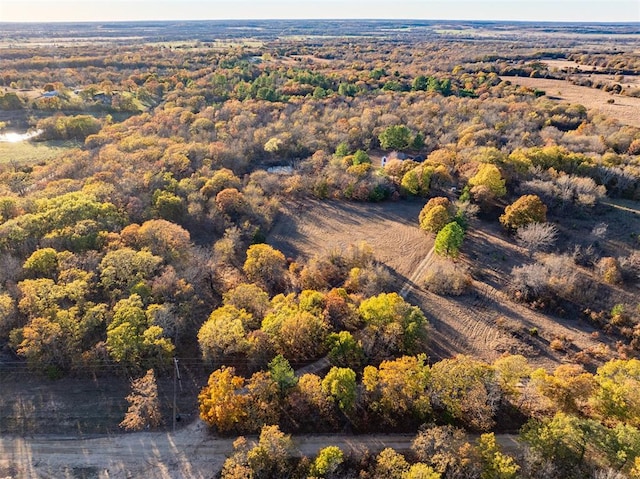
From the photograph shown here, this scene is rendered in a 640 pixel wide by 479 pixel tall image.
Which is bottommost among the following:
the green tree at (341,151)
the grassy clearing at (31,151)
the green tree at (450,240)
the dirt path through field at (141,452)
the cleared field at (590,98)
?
the dirt path through field at (141,452)

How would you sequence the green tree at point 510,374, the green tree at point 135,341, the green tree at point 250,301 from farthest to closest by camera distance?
the green tree at point 250,301
the green tree at point 135,341
the green tree at point 510,374

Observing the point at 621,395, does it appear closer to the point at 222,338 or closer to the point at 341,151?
the point at 222,338

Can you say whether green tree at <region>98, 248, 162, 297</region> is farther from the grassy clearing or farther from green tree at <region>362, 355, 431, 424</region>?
the grassy clearing

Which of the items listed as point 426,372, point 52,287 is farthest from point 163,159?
point 426,372

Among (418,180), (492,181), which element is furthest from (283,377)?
(492,181)

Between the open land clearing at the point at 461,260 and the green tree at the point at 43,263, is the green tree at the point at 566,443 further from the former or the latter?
the green tree at the point at 43,263

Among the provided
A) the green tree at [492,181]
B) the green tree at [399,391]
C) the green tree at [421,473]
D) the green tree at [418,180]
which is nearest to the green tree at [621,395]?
the green tree at [399,391]
